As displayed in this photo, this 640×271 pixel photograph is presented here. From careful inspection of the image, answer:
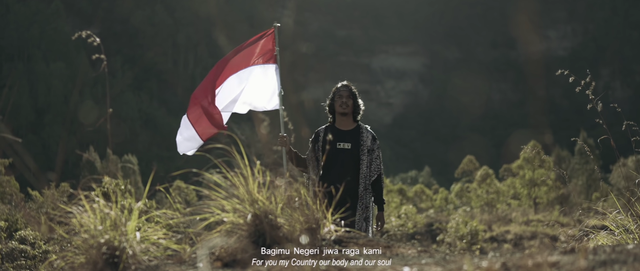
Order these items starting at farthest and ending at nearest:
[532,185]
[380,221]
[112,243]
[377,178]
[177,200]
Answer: [532,185]
[377,178]
[380,221]
[177,200]
[112,243]

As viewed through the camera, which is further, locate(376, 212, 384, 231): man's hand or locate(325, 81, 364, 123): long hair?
locate(325, 81, 364, 123): long hair

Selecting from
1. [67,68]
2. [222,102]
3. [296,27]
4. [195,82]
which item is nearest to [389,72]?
[296,27]

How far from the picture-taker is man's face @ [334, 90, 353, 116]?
172 inches

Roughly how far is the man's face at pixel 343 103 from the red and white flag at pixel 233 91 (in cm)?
55

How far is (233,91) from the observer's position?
4852 millimetres

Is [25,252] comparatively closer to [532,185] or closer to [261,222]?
[261,222]

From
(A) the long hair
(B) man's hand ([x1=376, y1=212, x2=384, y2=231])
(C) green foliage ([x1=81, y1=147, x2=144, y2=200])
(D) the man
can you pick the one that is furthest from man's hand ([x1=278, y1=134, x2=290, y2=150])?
(C) green foliage ([x1=81, y1=147, x2=144, y2=200])

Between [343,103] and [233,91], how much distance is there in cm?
100

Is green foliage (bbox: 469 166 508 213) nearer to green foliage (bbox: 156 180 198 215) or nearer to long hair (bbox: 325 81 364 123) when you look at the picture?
green foliage (bbox: 156 180 198 215)

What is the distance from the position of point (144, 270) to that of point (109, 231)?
10.2 inches

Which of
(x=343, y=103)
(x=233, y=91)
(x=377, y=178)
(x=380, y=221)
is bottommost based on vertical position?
(x=380, y=221)

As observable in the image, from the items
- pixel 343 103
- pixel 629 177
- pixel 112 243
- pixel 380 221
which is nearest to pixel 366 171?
pixel 380 221

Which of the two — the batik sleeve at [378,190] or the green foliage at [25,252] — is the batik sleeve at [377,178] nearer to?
the batik sleeve at [378,190]

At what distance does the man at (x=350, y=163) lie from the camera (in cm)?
432
